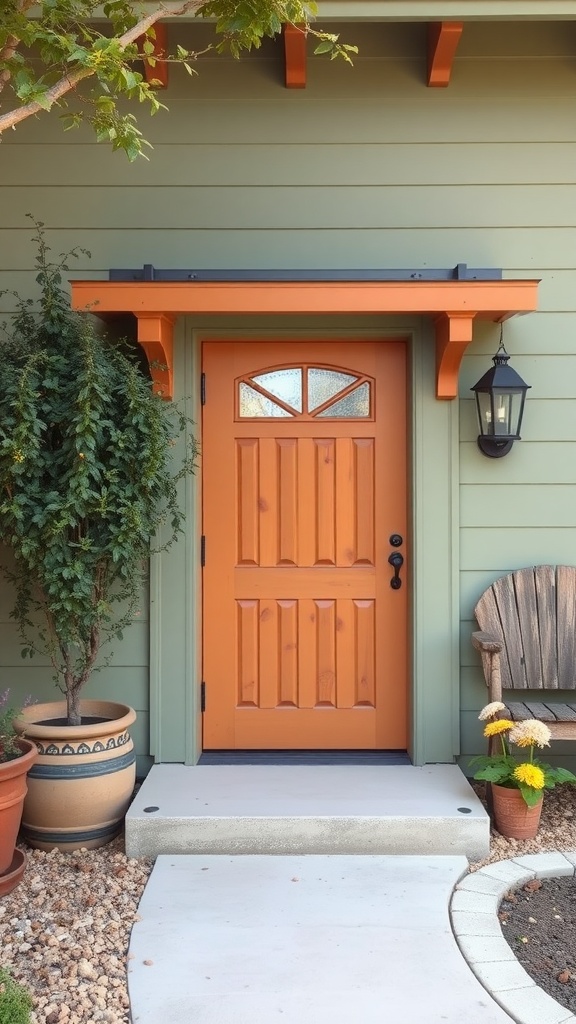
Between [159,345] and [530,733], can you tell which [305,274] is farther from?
[530,733]

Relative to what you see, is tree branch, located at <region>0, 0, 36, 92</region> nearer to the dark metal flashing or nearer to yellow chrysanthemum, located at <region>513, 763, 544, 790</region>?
the dark metal flashing

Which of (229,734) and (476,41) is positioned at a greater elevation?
(476,41)

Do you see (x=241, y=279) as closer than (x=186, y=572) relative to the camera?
Yes

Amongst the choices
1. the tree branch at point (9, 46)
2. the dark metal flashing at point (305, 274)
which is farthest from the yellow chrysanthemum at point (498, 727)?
the tree branch at point (9, 46)

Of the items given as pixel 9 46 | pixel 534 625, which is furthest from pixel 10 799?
pixel 9 46

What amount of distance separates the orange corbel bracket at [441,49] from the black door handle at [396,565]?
81.9 inches

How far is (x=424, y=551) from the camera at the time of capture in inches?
149

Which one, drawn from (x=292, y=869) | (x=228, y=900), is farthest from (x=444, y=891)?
(x=228, y=900)

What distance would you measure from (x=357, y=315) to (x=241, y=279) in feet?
1.97

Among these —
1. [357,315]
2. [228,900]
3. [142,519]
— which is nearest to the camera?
[228,900]

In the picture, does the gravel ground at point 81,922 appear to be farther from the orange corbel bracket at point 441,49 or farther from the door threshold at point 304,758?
the orange corbel bracket at point 441,49

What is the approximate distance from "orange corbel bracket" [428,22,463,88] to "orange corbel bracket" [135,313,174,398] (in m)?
1.57

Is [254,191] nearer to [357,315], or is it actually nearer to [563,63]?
[357,315]

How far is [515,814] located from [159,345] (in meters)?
2.31
